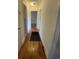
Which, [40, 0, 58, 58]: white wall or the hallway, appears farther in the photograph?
the hallway

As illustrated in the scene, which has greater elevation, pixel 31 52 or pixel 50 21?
pixel 50 21

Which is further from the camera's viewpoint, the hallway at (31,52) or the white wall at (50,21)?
the hallway at (31,52)

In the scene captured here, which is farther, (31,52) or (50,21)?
(31,52)

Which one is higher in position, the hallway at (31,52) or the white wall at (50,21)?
the white wall at (50,21)

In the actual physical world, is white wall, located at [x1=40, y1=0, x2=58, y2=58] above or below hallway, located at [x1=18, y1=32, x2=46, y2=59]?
above
